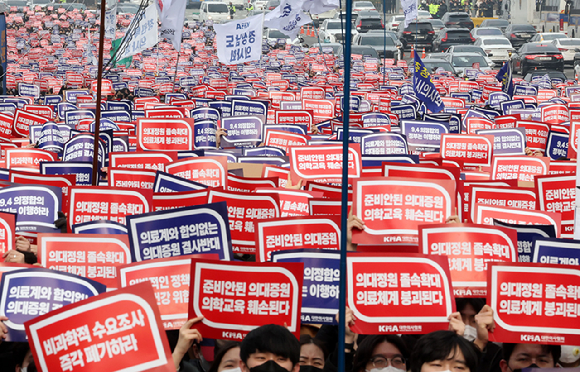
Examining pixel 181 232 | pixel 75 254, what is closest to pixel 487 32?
pixel 181 232

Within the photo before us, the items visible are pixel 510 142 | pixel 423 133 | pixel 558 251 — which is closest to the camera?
pixel 558 251

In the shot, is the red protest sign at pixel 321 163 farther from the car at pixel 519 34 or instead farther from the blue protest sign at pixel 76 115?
the car at pixel 519 34

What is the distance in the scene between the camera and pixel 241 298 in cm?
524

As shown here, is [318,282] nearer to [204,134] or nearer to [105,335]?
[105,335]

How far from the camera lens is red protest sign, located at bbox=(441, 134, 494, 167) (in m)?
11.7

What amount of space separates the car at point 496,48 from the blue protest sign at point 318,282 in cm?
3486

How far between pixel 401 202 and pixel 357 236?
0.48 metres

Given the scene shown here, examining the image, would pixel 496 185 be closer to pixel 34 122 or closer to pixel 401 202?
pixel 401 202

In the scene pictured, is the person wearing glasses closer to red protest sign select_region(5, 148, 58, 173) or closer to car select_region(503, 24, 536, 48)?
red protest sign select_region(5, 148, 58, 173)

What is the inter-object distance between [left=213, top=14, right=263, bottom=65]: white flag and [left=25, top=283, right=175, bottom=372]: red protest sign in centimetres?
1357

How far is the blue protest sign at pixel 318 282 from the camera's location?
5.61m

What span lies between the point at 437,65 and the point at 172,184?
81.9ft

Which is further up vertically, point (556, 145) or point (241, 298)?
point (556, 145)

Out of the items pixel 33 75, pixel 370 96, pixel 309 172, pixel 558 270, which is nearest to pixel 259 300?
pixel 558 270
